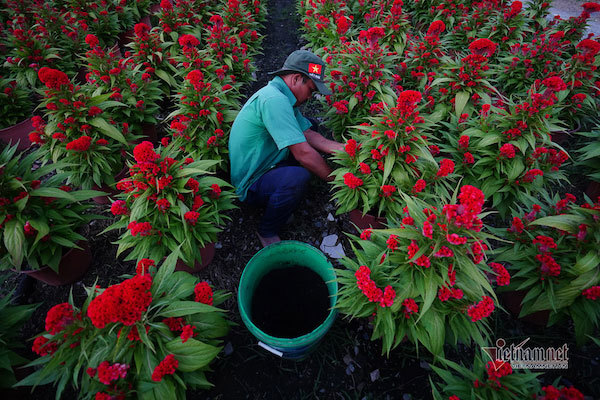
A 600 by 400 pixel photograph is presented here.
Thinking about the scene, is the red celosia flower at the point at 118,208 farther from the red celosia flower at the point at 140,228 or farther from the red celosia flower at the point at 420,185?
the red celosia flower at the point at 420,185

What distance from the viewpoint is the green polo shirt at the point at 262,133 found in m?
2.76

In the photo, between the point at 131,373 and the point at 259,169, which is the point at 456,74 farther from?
the point at 131,373

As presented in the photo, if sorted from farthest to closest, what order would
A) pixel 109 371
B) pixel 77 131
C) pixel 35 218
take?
pixel 77 131
pixel 35 218
pixel 109 371

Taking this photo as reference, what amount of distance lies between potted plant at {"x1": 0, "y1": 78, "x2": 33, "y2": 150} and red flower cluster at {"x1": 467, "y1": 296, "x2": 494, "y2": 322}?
19.8ft

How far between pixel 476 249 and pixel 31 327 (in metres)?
4.01

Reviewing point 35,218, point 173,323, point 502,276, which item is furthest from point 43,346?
point 502,276

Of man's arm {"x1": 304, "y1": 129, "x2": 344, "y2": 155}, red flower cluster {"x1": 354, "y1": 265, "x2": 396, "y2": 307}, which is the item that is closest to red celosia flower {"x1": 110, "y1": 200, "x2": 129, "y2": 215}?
red flower cluster {"x1": 354, "y1": 265, "x2": 396, "y2": 307}

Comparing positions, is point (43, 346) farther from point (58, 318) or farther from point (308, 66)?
point (308, 66)

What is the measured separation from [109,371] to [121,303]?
377 mm

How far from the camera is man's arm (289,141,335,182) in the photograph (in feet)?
9.34

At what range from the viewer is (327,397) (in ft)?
7.89

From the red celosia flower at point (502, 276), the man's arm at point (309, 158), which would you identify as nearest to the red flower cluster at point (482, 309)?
the red celosia flower at point (502, 276)

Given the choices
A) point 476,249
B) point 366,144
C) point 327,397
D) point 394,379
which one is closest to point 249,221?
point 366,144

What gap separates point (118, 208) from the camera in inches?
90.9
